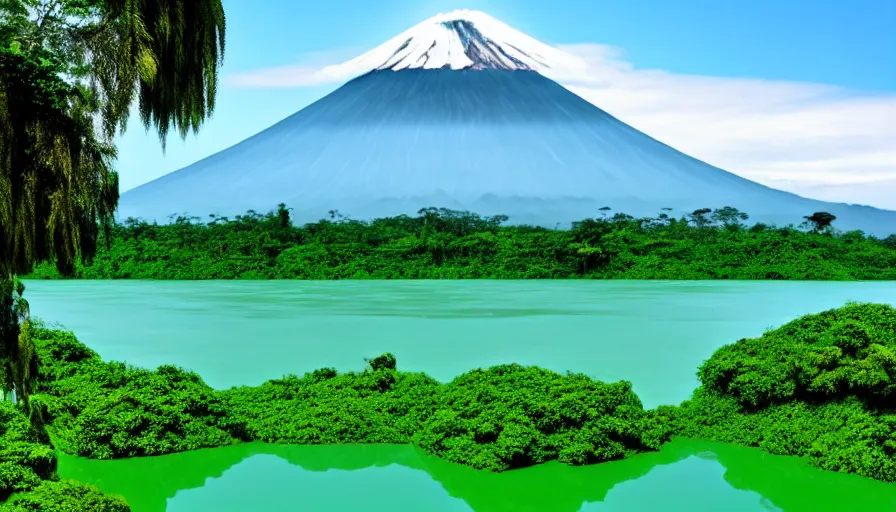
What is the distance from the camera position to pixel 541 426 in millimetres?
6453

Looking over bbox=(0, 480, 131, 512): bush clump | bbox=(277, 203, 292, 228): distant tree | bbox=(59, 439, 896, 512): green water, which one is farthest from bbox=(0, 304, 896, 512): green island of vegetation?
bbox=(277, 203, 292, 228): distant tree

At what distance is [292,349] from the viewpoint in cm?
1266

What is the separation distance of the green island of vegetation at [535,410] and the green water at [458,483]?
0.13m

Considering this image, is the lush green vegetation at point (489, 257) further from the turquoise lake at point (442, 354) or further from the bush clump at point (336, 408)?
the bush clump at point (336, 408)

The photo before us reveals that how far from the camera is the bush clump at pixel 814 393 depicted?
6082 mm

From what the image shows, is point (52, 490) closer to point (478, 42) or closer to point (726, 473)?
point (726, 473)

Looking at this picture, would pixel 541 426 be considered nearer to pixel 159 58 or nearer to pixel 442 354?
pixel 159 58

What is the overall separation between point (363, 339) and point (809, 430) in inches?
327

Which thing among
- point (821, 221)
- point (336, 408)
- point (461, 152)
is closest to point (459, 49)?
point (461, 152)

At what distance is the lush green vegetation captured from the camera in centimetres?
3206

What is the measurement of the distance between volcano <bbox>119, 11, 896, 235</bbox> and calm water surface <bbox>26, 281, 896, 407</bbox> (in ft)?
192

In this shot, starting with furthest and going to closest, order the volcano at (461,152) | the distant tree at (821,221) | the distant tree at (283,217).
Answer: the volcano at (461,152), the distant tree at (821,221), the distant tree at (283,217)

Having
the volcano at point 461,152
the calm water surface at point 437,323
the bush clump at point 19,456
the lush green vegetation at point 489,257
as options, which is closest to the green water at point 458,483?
the bush clump at point 19,456

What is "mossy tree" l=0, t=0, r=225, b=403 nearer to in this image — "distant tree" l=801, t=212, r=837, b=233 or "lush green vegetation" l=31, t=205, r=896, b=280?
"lush green vegetation" l=31, t=205, r=896, b=280
